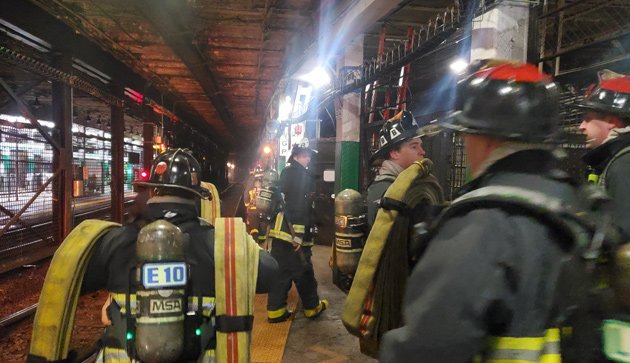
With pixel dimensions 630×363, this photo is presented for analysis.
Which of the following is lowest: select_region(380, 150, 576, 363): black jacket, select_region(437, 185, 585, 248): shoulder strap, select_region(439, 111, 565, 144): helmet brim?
select_region(380, 150, 576, 363): black jacket

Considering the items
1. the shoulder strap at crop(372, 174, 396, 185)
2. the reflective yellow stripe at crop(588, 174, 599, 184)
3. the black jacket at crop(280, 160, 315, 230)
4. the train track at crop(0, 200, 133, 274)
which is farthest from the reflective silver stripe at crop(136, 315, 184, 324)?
the train track at crop(0, 200, 133, 274)

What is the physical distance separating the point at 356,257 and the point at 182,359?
5.59 feet

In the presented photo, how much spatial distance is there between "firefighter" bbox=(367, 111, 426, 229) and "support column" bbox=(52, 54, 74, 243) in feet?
23.8

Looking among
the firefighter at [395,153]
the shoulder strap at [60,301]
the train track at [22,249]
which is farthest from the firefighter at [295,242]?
the train track at [22,249]

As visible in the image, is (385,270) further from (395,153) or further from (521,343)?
(521,343)

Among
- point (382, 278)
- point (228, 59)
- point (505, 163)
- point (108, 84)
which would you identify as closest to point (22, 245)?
point (108, 84)

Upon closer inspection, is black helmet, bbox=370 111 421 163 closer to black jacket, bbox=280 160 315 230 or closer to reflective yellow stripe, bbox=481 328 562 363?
reflective yellow stripe, bbox=481 328 562 363

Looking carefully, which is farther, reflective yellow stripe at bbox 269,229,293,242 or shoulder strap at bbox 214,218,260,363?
reflective yellow stripe at bbox 269,229,293,242

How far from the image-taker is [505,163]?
1.27m

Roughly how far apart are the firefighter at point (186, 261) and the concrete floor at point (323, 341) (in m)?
2.49

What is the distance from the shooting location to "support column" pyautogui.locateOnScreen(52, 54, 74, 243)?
7938mm

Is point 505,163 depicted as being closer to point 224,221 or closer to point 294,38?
point 224,221

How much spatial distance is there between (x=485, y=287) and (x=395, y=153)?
2304 mm

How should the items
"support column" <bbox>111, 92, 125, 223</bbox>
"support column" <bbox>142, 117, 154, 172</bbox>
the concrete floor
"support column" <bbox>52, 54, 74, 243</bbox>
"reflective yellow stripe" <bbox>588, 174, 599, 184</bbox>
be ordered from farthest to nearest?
"support column" <bbox>142, 117, 154, 172</bbox> < "support column" <bbox>111, 92, 125, 223</bbox> < "support column" <bbox>52, 54, 74, 243</bbox> < the concrete floor < "reflective yellow stripe" <bbox>588, 174, 599, 184</bbox>
